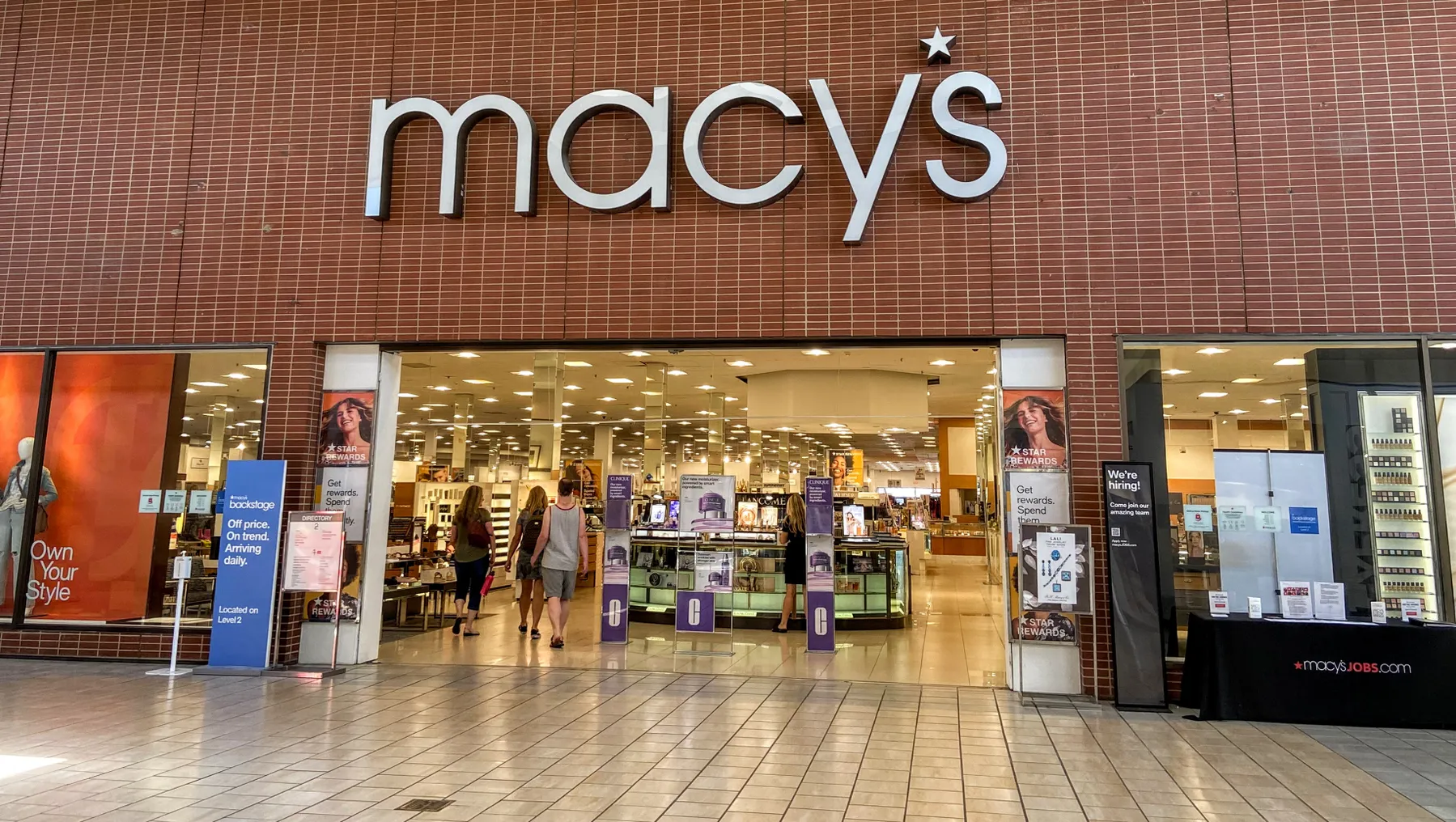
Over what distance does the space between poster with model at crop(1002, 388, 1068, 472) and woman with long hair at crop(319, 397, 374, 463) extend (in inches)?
205

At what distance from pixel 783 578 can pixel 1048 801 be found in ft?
18.5

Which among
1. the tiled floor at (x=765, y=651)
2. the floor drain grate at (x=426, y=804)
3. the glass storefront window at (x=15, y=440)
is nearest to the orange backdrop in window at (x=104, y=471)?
the glass storefront window at (x=15, y=440)

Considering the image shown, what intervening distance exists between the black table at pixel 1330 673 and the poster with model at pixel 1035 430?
5.02 feet

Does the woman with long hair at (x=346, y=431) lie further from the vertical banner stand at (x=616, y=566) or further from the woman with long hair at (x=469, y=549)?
the vertical banner stand at (x=616, y=566)

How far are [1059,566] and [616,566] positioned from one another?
159 inches

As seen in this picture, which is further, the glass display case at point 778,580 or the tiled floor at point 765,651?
the glass display case at point 778,580

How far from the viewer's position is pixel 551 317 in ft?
22.4

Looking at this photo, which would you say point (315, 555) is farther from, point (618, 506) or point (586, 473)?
point (586, 473)

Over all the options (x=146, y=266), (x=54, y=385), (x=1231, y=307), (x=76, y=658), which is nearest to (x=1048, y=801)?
(x=1231, y=307)

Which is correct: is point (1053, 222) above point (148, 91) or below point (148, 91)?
below

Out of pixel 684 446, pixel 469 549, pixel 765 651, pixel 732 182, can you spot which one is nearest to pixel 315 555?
pixel 469 549

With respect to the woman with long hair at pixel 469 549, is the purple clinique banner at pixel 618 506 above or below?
above

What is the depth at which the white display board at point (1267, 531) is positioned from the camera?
5914 mm

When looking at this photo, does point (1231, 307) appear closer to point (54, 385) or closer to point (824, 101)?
point (824, 101)
